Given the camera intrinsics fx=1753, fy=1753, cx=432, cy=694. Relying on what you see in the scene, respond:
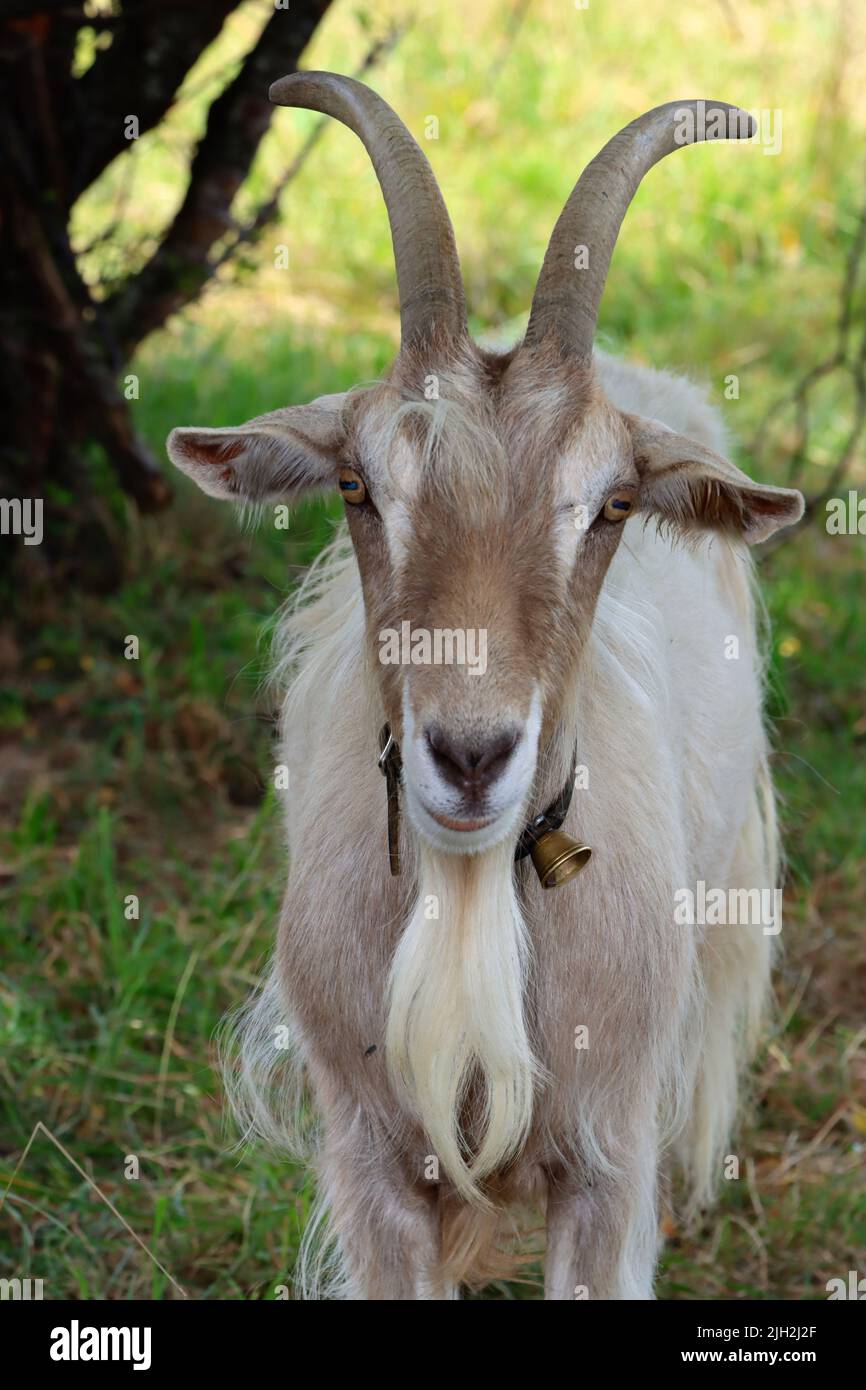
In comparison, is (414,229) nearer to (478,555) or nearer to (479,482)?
(479,482)

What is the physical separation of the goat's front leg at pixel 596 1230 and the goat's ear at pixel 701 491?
1.28 meters

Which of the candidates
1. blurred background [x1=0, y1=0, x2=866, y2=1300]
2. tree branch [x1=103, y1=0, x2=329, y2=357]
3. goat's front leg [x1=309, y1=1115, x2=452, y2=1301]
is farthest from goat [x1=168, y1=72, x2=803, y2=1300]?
tree branch [x1=103, y1=0, x2=329, y2=357]

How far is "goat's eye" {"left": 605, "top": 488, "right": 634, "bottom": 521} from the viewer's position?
3.17 m

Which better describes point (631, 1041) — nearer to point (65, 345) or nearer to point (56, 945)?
point (56, 945)

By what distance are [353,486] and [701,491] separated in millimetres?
674

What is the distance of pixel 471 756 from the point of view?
110 inches

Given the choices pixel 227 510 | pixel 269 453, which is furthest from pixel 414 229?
pixel 227 510

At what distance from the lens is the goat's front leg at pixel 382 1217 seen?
11.6 ft

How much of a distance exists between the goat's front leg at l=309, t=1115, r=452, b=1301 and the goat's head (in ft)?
3.02

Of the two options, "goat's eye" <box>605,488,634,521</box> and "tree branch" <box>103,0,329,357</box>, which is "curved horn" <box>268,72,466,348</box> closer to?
"goat's eye" <box>605,488,634,521</box>

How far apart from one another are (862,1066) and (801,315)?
5.12 metres

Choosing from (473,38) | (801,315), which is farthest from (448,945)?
(473,38)

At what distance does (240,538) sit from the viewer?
6.98m

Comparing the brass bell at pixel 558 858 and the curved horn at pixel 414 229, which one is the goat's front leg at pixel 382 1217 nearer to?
the brass bell at pixel 558 858
